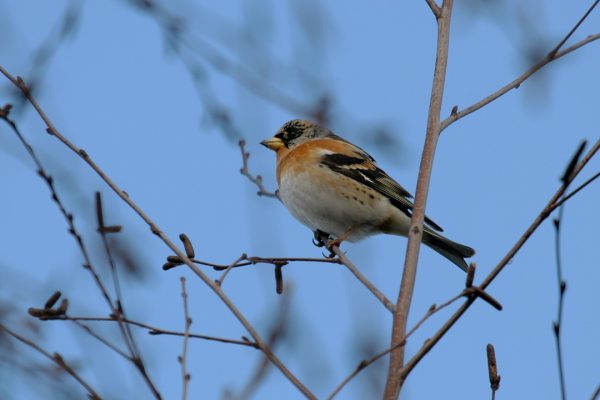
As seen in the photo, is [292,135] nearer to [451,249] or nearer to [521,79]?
[451,249]

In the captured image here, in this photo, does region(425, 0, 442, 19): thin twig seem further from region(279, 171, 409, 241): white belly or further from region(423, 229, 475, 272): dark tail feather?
region(279, 171, 409, 241): white belly

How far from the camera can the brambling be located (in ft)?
21.2

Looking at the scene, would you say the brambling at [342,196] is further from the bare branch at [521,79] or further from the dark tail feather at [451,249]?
the bare branch at [521,79]

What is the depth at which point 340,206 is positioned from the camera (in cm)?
646

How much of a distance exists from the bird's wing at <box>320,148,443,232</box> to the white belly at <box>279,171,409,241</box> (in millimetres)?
74

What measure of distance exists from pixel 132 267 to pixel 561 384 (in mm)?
1243

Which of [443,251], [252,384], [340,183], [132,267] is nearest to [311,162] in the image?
[340,183]

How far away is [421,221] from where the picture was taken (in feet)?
10.7

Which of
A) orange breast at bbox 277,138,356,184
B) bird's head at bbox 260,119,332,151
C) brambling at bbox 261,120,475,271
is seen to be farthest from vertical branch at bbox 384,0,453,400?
bird's head at bbox 260,119,332,151

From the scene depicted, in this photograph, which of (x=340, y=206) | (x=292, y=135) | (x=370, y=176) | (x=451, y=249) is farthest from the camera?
(x=292, y=135)

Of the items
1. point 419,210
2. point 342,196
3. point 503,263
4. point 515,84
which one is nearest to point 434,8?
point 515,84

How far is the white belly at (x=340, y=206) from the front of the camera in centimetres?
646

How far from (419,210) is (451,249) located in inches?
109

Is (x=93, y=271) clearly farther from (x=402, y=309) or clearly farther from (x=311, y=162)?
(x=311, y=162)
